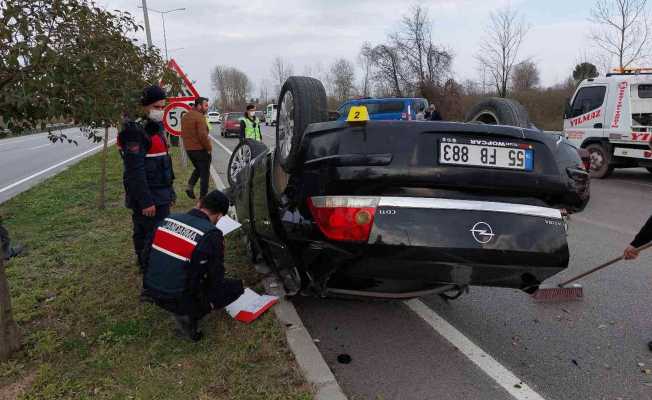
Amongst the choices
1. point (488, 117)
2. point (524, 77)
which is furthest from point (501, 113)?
point (524, 77)

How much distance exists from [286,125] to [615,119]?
9911 millimetres

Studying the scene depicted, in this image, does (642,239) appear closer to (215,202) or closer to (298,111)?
(298,111)

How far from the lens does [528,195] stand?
253cm

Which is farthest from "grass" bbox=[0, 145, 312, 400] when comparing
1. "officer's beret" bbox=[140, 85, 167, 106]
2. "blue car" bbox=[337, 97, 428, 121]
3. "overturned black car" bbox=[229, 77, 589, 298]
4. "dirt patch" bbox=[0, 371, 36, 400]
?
"blue car" bbox=[337, 97, 428, 121]

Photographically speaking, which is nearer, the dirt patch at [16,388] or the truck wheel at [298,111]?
the dirt patch at [16,388]

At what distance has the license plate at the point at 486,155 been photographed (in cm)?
244

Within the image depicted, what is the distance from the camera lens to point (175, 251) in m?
2.94

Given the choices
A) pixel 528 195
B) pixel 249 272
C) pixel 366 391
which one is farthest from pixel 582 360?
pixel 249 272

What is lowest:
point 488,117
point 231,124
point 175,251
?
point 175,251

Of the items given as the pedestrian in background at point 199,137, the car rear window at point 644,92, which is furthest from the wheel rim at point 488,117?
the car rear window at point 644,92

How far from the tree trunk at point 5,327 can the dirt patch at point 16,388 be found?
0.30 m

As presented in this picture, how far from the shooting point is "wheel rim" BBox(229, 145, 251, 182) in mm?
4959

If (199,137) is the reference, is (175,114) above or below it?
above

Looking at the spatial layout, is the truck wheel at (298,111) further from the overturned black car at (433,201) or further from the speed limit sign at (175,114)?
the speed limit sign at (175,114)
